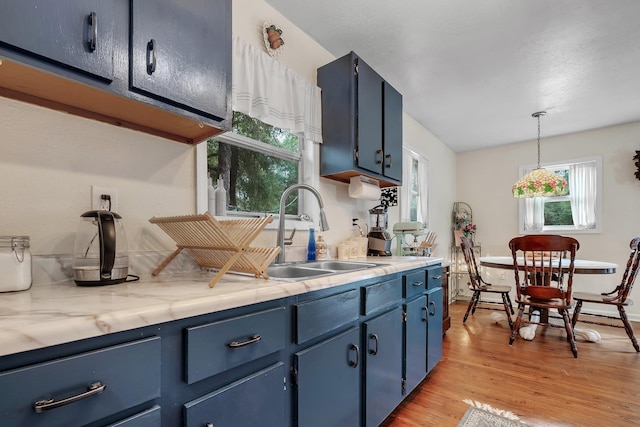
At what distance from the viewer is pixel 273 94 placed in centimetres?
189

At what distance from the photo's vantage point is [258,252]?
121cm

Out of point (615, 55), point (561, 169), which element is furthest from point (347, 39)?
point (561, 169)

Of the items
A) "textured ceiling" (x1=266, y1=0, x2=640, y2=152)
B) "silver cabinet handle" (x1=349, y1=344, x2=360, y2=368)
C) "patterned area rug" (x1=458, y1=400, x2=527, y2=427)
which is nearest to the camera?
"silver cabinet handle" (x1=349, y1=344, x2=360, y2=368)

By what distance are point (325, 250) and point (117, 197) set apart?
126 cm

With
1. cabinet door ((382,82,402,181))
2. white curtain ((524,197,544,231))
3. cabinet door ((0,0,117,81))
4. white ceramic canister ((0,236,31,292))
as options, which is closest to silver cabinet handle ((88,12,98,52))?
cabinet door ((0,0,117,81))

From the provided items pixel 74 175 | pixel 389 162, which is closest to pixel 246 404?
pixel 74 175

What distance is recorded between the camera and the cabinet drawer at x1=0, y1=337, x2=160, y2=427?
0.52 meters

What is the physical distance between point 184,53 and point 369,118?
4.69ft

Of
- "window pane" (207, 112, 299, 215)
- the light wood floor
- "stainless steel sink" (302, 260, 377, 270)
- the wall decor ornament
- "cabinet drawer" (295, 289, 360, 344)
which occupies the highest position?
the wall decor ornament

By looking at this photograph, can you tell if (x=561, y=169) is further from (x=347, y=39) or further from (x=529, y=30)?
(x=347, y=39)

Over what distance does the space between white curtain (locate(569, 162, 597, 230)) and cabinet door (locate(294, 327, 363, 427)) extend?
184 inches

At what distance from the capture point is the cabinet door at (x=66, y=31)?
76cm

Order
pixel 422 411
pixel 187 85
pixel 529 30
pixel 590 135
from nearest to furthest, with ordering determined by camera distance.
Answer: pixel 187 85
pixel 422 411
pixel 529 30
pixel 590 135

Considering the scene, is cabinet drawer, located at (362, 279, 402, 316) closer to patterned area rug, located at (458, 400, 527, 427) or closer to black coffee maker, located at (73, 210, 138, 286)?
patterned area rug, located at (458, 400, 527, 427)
